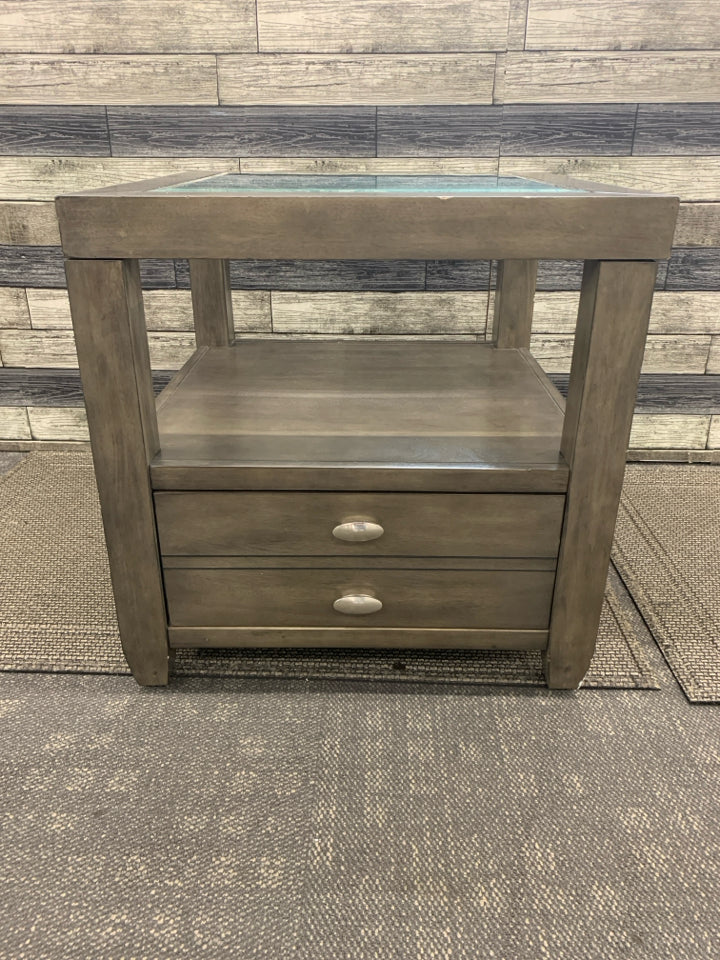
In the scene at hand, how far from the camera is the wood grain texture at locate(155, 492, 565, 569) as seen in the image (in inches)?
35.7

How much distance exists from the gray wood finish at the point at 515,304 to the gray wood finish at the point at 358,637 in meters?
0.63

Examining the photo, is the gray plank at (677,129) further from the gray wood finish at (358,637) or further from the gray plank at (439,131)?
the gray wood finish at (358,637)

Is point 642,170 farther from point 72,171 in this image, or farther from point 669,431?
point 72,171

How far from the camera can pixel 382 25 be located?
1.35m

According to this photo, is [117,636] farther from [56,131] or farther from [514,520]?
[56,131]

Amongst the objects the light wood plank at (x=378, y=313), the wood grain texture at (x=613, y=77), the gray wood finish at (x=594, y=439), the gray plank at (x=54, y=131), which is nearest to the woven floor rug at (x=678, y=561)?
the gray wood finish at (x=594, y=439)

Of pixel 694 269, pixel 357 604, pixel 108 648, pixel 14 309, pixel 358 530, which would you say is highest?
pixel 694 269

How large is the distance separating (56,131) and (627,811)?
161 centimetres

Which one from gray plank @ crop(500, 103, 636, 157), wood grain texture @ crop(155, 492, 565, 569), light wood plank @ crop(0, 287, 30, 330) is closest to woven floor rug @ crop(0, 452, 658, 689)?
wood grain texture @ crop(155, 492, 565, 569)

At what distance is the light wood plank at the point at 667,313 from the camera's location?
61.4 inches

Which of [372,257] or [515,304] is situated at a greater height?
[372,257]

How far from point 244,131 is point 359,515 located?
964mm

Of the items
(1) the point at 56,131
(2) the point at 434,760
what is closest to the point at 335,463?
(2) the point at 434,760

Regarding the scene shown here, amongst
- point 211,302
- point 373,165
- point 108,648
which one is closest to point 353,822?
point 108,648
